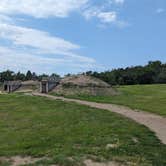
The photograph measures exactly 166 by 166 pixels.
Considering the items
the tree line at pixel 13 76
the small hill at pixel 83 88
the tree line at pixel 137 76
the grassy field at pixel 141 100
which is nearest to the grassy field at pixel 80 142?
the grassy field at pixel 141 100

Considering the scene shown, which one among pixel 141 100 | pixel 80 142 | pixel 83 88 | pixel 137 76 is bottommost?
pixel 80 142

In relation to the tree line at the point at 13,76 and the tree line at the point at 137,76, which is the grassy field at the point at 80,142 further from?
the tree line at the point at 13,76

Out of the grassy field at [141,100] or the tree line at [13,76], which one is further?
the tree line at [13,76]

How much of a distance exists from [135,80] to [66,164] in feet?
262

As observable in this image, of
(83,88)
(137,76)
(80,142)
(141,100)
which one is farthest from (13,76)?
(80,142)

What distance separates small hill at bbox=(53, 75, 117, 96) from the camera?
143ft

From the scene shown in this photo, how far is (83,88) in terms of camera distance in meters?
44.8

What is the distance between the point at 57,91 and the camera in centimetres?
4622

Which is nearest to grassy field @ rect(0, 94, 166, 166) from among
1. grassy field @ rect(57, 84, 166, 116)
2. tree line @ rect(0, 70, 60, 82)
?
grassy field @ rect(57, 84, 166, 116)

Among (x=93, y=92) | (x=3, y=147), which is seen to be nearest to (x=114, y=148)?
(x=3, y=147)

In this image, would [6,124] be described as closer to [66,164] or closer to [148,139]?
[148,139]

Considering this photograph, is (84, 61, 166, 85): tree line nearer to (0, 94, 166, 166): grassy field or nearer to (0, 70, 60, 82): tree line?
(0, 70, 60, 82): tree line

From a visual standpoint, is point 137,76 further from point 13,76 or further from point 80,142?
point 80,142

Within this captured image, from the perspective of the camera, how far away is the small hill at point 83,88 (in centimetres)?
4358
